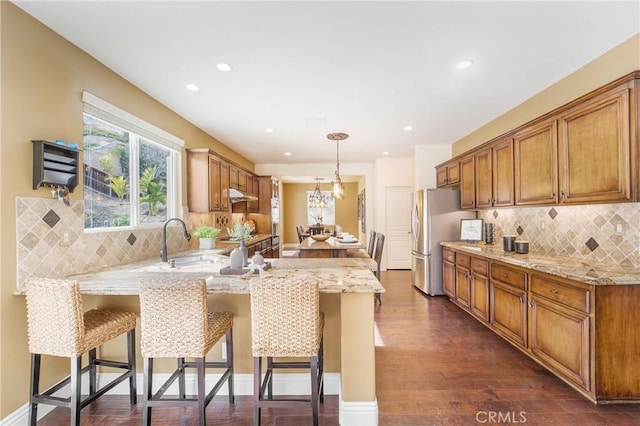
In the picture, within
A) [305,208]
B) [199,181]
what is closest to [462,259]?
[199,181]

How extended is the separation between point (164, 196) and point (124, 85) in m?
1.38

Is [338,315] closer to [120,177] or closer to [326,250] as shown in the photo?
[326,250]

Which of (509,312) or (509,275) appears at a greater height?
(509,275)

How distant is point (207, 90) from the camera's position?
316 cm

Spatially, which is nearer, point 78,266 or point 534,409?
point 534,409

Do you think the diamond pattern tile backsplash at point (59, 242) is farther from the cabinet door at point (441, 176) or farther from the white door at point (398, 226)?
the white door at point (398, 226)

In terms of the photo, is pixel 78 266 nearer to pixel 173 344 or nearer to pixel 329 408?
pixel 173 344

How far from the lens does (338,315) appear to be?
227cm

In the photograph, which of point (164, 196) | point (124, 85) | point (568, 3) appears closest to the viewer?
point (568, 3)

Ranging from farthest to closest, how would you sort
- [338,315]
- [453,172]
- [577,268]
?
[453,172] → [577,268] → [338,315]

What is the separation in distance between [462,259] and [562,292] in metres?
1.77

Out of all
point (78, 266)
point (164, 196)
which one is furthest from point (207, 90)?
point (78, 266)

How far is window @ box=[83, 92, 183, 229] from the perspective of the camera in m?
2.61

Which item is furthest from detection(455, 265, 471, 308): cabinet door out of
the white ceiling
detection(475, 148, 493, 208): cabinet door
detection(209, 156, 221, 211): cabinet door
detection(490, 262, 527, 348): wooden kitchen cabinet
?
detection(209, 156, 221, 211): cabinet door
